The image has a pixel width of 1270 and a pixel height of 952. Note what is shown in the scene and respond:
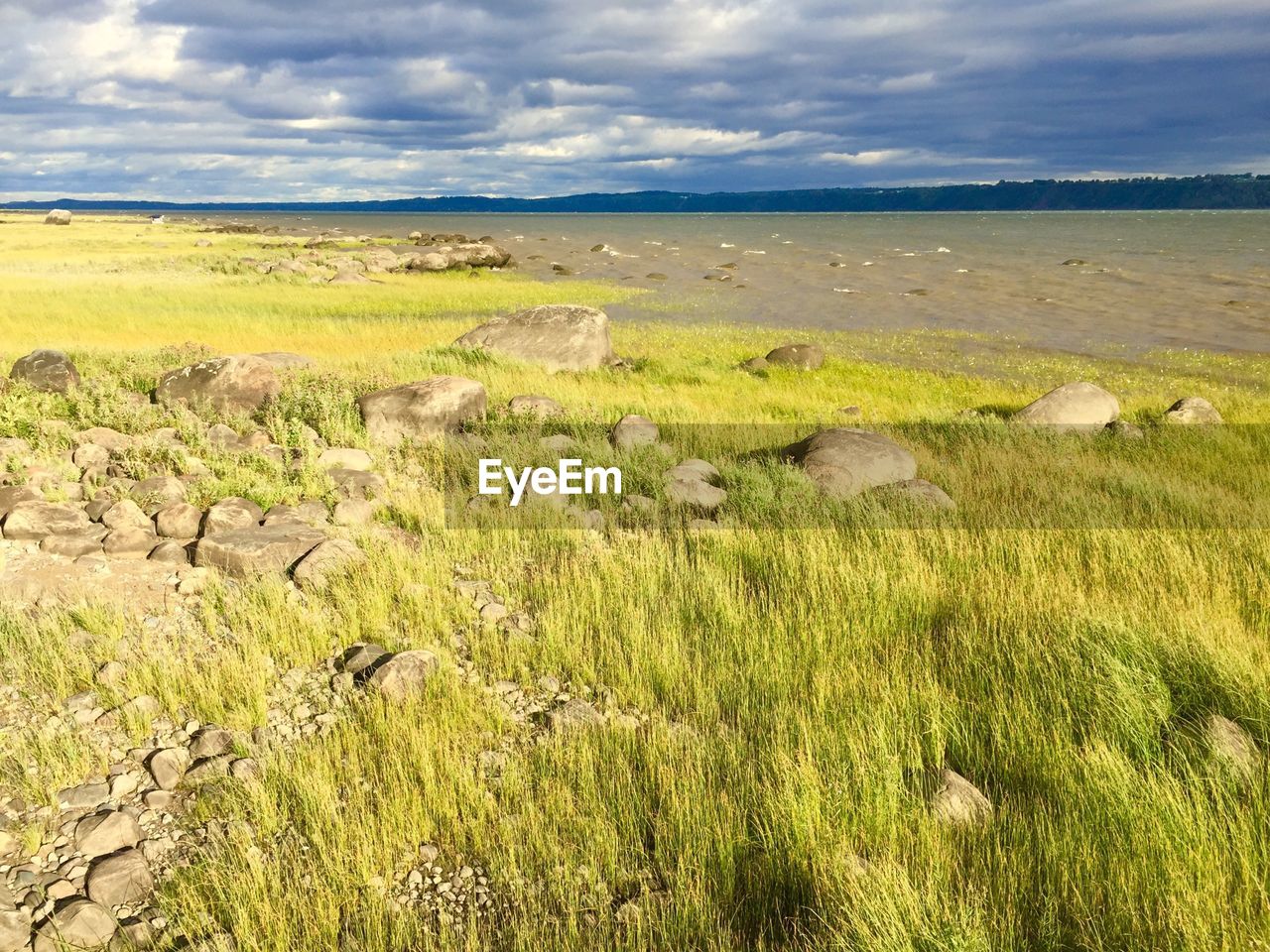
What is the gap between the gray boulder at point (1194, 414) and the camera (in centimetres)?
1415

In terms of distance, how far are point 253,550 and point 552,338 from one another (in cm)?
1259

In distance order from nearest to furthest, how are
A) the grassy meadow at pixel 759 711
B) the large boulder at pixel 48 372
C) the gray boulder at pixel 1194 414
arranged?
the grassy meadow at pixel 759 711 → the large boulder at pixel 48 372 → the gray boulder at pixel 1194 414

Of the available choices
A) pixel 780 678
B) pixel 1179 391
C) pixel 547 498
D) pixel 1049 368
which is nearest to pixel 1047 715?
pixel 780 678

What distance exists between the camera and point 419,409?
12.1m

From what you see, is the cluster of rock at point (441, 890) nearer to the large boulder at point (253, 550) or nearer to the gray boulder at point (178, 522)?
the large boulder at point (253, 550)

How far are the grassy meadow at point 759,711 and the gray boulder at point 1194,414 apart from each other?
3.00 meters

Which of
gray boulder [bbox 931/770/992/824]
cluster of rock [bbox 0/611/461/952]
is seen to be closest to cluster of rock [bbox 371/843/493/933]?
cluster of rock [bbox 0/611/461/952]

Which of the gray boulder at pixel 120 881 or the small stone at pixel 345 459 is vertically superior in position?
the small stone at pixel 345 459

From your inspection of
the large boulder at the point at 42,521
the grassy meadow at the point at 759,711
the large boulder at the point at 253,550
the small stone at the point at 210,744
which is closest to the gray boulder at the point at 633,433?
the grassy meadow at the point at 759,711

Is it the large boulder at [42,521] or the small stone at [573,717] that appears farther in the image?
the large boulder at [42,521]

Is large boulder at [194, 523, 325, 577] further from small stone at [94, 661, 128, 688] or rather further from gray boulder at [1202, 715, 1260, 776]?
gray boulder at [1202, 715, 1260, 776]

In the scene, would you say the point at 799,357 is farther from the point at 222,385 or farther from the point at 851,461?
the point at 222,385

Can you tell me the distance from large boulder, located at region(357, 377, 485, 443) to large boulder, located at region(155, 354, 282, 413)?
68.3 inches

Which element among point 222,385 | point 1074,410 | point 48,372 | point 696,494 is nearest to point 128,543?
point 222,385
